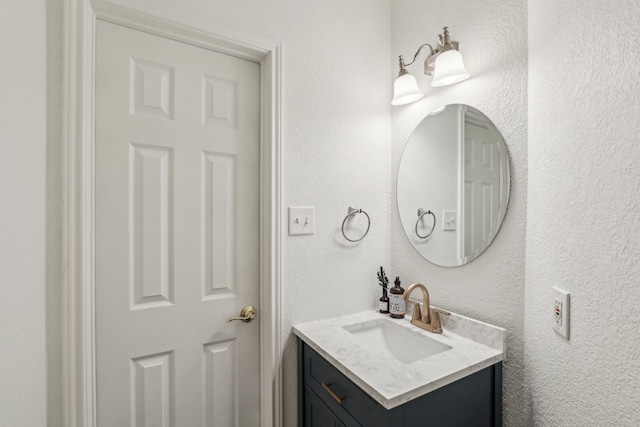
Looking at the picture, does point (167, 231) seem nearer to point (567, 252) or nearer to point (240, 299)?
point (240, 299)

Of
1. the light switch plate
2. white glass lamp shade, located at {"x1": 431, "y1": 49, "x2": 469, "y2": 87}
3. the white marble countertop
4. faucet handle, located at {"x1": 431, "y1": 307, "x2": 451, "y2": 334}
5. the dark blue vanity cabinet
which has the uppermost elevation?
white glass lamp shade, located at {"x1": 431, "y1": 49, "x2": 469, "y2": 87}

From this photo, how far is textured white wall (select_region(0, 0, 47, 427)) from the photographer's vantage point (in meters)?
0.81

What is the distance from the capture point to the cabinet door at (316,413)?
109 centimetres

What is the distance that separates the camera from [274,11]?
4.29 feet

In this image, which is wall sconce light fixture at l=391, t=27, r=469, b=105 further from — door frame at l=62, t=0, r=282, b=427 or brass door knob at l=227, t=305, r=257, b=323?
brass door knob at l=227, t=305, r=257, b=323

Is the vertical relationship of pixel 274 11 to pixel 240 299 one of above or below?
above

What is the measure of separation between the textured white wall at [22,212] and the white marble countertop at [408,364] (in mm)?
868

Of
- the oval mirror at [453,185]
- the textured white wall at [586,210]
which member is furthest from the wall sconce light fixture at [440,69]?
the textured white wall at [586,210]

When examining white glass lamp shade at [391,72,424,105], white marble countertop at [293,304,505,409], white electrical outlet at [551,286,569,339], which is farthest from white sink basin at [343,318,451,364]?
white glass lamp shade at [391,72,424,105]

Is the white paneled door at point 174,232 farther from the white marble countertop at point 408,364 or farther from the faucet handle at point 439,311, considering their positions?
the faucet handle at point 439,311

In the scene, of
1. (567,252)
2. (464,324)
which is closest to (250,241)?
(464,324)

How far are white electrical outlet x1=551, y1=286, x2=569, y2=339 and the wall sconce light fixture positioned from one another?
0.87 meters

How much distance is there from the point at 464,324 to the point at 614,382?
1.94 ft

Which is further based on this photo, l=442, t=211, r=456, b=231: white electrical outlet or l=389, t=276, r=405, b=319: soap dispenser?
l=389, t=276, r=405, b=319: soap dispenser
